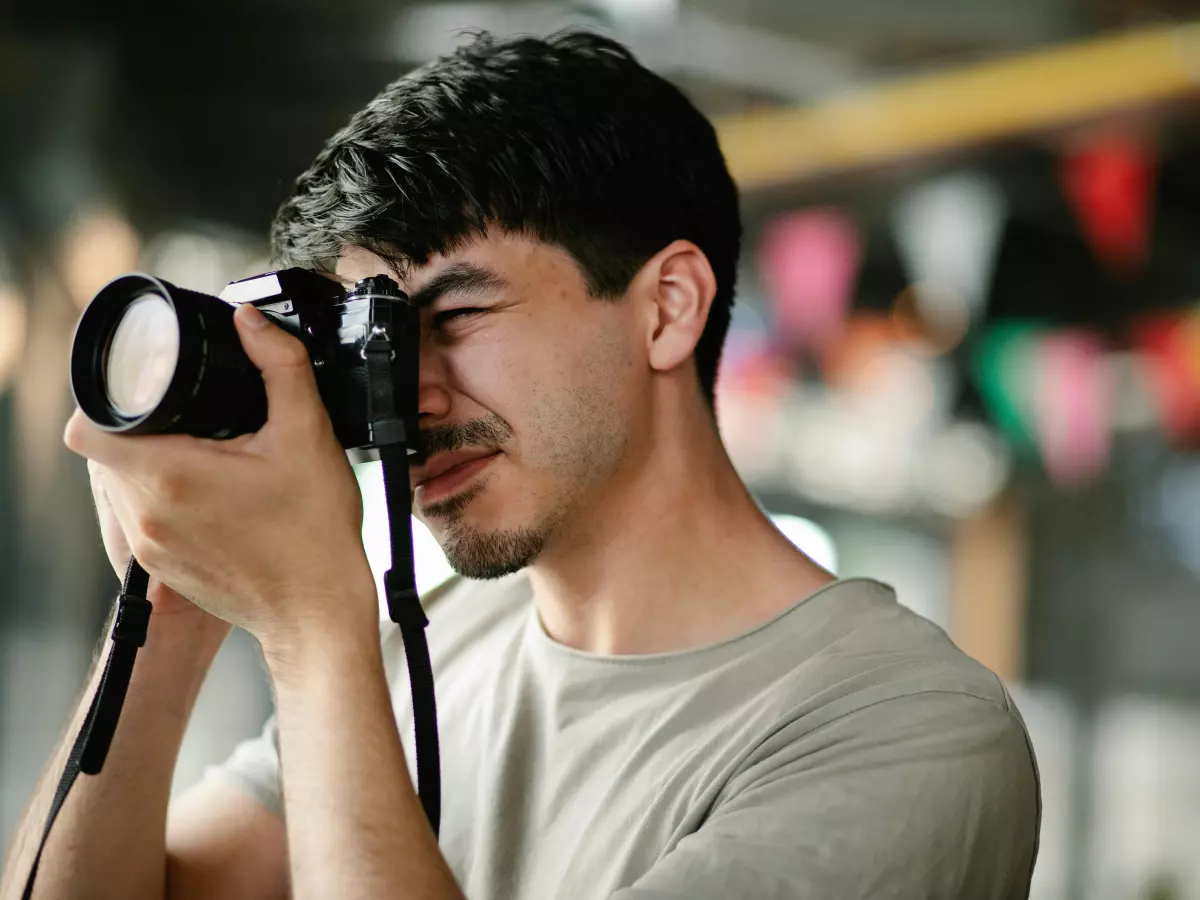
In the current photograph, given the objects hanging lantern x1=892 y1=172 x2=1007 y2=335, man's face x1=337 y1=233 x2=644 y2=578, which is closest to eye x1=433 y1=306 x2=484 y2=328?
man's face x1=337 y1=233 x2=644 y2=578

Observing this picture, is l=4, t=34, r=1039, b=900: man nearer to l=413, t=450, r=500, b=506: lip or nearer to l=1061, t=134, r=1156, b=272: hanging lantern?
l=413, t=450, r=500, b=506: lip

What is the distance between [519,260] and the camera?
1038 mm

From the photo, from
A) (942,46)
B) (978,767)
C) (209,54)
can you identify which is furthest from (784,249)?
(978,767)

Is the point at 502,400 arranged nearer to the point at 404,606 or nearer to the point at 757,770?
the point at 404,606

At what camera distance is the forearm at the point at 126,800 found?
103 cm

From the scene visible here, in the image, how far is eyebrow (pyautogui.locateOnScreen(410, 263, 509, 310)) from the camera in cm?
102

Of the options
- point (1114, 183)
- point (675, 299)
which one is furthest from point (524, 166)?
point (1114, 183)

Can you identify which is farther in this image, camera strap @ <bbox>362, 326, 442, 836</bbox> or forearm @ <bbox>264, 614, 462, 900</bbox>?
camera strap @ <bbox>362, 326, 442, 836</bbox>

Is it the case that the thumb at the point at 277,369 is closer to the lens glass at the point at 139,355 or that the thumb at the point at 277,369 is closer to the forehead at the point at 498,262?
the lens glass at the point at 139,355

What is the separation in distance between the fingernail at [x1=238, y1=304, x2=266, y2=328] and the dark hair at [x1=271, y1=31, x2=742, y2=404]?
186 mm

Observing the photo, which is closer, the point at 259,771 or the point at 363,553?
the point at 363,553

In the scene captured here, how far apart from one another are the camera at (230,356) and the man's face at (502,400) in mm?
90

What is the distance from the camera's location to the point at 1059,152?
3.06 meters

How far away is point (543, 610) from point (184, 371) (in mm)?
455
